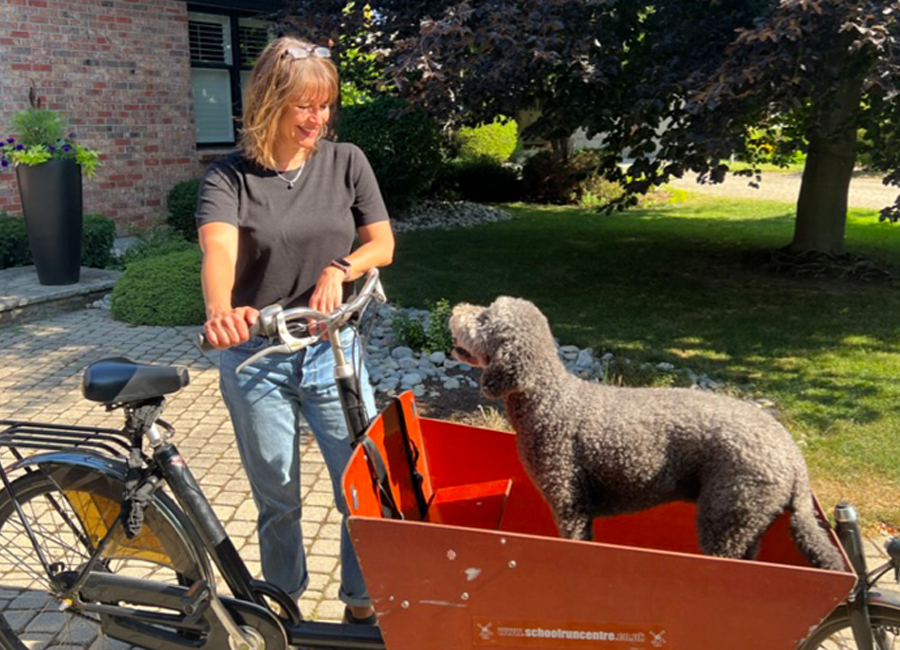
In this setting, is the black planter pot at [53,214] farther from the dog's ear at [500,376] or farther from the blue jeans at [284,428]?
the dog's ear at [500,376]

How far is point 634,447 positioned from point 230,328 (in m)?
1.13

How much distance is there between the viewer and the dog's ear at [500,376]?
214 cm

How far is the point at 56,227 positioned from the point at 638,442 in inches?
281

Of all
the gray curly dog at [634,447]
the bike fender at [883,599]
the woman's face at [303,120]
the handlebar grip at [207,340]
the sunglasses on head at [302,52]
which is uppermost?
the sunglasses on head at [302,52]

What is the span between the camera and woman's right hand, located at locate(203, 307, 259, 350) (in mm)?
2002

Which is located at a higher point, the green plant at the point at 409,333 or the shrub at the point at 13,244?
the shrub at the point at 13,244

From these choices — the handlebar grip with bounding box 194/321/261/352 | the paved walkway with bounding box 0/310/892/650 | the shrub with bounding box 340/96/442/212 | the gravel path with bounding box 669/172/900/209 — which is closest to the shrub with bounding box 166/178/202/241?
the shrub with bounding box 340/96/442/212

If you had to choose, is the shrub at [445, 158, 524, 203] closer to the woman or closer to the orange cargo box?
the woman

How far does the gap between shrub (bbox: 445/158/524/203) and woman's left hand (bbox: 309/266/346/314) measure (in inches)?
538

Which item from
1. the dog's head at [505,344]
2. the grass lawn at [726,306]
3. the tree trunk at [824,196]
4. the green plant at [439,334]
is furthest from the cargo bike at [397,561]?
the tree trunk at [824,196]

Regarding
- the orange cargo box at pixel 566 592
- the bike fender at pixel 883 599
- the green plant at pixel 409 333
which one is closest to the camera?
the orange cargo box at pixel 566 592

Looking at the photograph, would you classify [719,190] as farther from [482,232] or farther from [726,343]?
[726,343]

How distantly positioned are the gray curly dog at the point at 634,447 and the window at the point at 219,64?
11026 millimetres

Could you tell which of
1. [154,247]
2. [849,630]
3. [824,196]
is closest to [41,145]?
[154,247]
